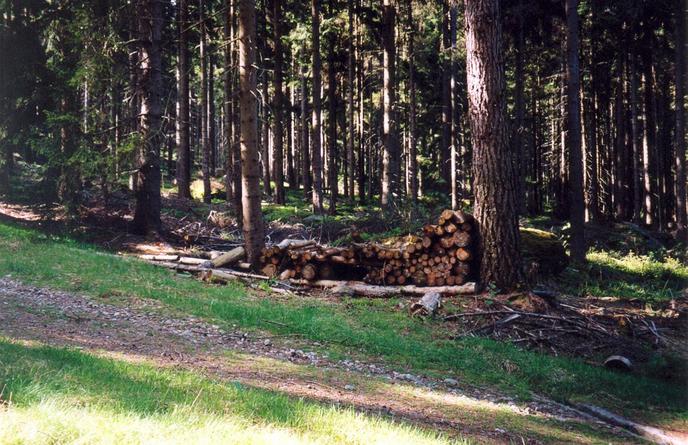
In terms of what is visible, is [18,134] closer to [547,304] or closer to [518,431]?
[547,304]

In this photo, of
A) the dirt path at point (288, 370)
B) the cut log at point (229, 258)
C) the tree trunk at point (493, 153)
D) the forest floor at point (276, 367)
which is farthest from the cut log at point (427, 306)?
the cut log at point (229, 258)

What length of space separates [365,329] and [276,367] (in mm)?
2690

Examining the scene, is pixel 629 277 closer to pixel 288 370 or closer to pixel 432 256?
pixel 432 256

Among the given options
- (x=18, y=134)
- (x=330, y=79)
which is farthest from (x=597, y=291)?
(x=330, y=79)

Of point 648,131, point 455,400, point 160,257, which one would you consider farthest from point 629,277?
point 648,131

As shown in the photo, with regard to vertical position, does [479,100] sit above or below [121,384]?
above

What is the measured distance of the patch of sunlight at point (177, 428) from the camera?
3146mm

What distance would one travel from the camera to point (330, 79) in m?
32.3

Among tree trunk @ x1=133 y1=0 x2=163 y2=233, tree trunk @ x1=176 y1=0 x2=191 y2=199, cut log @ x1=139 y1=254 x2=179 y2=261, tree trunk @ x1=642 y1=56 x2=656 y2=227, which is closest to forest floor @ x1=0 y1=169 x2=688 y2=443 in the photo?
cut log @ x1=139 y1=254 x2=179 y2=261

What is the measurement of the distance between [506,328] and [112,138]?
13.8m

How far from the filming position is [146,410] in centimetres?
396

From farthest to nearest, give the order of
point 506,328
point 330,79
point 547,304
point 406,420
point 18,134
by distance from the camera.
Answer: point 330,79, point 18,134, point 547,304, point 506,328, point 406,420

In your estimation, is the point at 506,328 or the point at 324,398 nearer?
the point at 324,398

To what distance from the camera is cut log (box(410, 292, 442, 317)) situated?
1026 cm
